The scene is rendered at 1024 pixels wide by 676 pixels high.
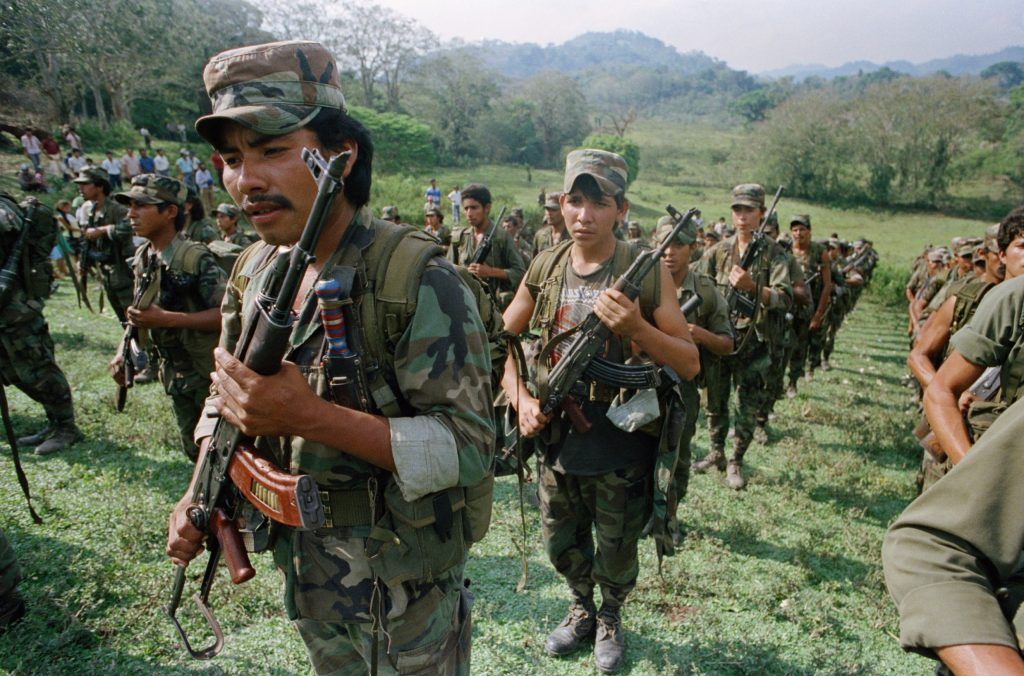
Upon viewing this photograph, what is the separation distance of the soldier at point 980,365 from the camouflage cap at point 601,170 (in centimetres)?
154

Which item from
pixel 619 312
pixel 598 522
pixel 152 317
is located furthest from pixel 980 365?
pixel 152 317

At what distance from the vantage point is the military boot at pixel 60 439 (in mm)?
5086

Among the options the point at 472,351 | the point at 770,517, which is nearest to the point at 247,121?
the point at 472,351

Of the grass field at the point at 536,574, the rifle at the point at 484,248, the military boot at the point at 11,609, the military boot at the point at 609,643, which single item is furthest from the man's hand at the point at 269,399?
the rifle at the point at 484,248

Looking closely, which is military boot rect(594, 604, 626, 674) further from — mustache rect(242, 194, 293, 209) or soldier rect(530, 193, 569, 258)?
soldier rect(530, 193, 569, 258)

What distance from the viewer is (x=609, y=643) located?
9.85 feet

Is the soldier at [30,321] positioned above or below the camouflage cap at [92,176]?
below

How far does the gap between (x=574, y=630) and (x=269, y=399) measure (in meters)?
2.43

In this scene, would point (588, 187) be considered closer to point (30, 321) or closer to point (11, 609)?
point (11, 609)

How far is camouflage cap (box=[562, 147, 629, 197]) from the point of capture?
2.70 metres

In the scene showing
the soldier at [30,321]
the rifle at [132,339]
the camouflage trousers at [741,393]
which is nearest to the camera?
the rifle at [132,339]

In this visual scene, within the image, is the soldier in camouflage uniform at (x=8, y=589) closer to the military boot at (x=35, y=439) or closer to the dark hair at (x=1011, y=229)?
the military boot at (x=35, y=439)

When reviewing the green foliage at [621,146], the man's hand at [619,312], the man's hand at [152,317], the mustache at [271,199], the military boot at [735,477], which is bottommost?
the military boot at [735,477]

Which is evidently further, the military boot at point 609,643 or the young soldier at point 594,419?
the military boot at point 609,643
